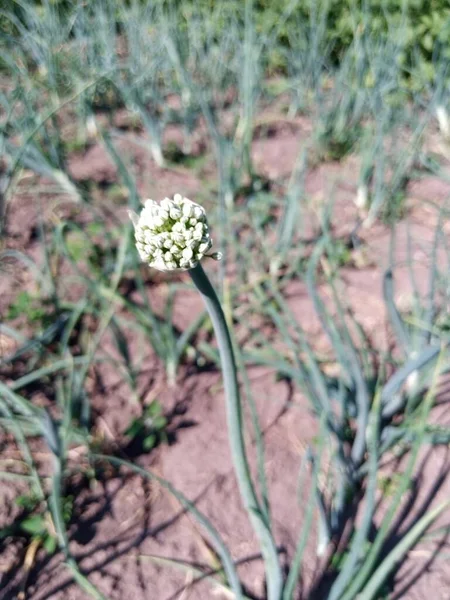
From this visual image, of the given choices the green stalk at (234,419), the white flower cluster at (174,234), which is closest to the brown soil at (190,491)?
the green stalk at (234,419)

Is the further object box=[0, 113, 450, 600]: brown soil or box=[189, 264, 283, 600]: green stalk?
box=[0, 113, 450, 600]: brown soil

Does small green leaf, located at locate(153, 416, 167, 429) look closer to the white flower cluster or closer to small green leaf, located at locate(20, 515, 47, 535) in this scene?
small green leaf, located at locate(20, 515, 47, 535)

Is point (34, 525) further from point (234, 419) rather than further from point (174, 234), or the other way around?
point (174, 234)

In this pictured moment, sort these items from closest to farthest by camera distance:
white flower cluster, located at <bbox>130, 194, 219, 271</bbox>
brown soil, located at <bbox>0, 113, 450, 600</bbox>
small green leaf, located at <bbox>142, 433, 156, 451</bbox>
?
white flower cluster, located at <bbox>130, 194, 219, 271</bbox> → brown soil, located at <bbox>0, 113, 450, 600</bbox> → small green leaf, located at <bbox>142, 433, 156, 451</bbox>

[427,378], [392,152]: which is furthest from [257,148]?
[427,378]

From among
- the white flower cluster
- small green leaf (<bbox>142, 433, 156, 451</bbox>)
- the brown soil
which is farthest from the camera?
small green leaf (<bbox>142, 433, 156, 451</bbox>)

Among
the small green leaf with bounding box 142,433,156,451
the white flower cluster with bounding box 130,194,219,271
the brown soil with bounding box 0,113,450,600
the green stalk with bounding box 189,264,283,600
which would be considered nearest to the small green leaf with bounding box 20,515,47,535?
the brown soil with bounding box 0,113,450,600
